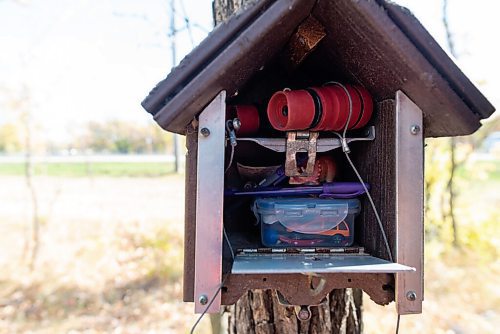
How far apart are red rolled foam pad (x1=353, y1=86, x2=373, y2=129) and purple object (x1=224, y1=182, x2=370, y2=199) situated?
159 mm

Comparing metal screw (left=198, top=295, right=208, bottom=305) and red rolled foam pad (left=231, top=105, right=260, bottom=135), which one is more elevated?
red rolled foam pad (left=231, top=105, right=260, bottom=135)

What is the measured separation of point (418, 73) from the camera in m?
0.92

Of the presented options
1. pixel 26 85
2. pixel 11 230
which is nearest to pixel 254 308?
pixel 26 85

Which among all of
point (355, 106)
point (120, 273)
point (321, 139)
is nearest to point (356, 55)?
point (355, 106)

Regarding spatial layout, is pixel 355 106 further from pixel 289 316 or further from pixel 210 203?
pixel 289 316

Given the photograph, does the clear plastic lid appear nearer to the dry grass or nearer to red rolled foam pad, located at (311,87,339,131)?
red rolled foam pad, located at (311,87,339,131)

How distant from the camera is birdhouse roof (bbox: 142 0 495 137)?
2.92 feet

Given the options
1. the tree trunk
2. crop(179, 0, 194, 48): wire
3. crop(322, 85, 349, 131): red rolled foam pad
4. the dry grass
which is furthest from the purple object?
the dry grass

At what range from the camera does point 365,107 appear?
3.69 ft

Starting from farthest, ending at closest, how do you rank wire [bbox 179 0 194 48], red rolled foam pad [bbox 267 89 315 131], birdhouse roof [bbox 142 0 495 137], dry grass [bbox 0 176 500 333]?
dry grass [bbox 0 176 500 333]
wire [bbox 179 0 194 48]
red rolled foam pad [bbox 267 89 315 131]
birdhouse roof [bbox 142 0 495 137]

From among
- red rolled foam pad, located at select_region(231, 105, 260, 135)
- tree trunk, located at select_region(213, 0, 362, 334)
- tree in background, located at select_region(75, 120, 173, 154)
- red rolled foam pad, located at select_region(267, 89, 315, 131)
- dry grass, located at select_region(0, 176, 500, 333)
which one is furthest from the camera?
tree in background, located at select_region(75, 120, 173, 154)

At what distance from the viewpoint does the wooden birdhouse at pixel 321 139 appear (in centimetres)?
91

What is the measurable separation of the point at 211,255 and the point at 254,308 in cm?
56

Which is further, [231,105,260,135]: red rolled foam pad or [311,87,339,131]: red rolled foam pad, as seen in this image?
[231,105,260,135]: red rolled foam pad
